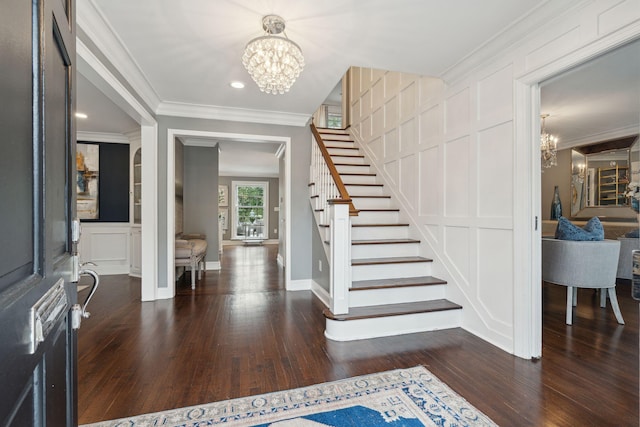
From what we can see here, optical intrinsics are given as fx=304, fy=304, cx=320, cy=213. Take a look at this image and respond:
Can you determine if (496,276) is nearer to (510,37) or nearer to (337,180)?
A: (337,180)

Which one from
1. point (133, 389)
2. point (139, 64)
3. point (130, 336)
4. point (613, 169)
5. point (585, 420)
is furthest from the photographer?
point (613, 169)

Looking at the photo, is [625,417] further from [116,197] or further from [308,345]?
[116,197]

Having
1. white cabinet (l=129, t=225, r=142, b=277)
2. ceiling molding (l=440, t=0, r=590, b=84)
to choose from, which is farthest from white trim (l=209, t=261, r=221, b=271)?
ceiling molding (l=440, t=0, r=590, b=84)

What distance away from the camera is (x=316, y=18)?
2.20m

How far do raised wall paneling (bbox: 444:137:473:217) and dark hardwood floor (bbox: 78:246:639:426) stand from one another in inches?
46.2

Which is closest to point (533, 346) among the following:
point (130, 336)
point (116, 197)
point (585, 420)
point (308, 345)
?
point (585, 420)

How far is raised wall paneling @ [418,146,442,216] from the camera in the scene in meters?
3.27

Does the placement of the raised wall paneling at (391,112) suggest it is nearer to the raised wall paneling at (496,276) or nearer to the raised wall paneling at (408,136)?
the raised wall paneling at (408,136)

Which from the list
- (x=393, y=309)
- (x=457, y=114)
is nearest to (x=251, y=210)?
(x=393, y=309)

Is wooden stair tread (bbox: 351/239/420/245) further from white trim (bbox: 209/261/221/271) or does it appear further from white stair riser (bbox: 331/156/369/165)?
white trim (bbox: 209/261/221/271)

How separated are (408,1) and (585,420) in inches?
105

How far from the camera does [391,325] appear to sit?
2.74 metres

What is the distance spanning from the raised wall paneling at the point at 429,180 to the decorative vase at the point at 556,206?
Answer: 14.5 feet

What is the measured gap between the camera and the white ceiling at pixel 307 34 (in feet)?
6.82
